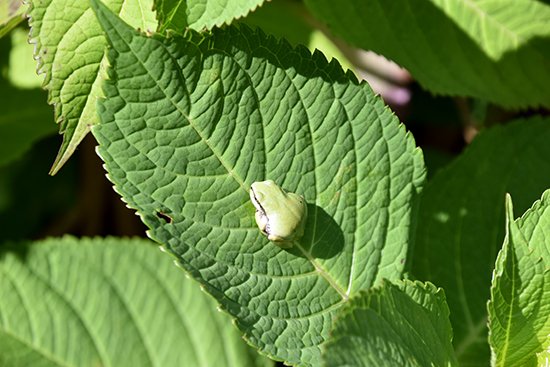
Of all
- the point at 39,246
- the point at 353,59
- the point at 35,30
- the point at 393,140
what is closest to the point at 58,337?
the point at 39,246

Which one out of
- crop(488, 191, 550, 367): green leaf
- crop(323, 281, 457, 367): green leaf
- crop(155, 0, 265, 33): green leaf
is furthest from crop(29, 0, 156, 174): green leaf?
crop(488, 191, 550, 367): green leaf

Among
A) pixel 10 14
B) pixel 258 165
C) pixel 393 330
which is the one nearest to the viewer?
pixel 393 330

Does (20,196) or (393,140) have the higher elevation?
(393,140)

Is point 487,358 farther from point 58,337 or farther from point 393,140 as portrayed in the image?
point 58,337

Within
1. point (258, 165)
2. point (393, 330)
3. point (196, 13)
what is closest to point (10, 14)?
point (196, 13)

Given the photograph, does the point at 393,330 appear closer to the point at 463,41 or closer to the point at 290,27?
the point at 463,41

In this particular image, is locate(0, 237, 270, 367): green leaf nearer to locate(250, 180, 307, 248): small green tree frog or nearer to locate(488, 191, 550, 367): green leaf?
locate(250, 180, 307, 248): small green tree frog
